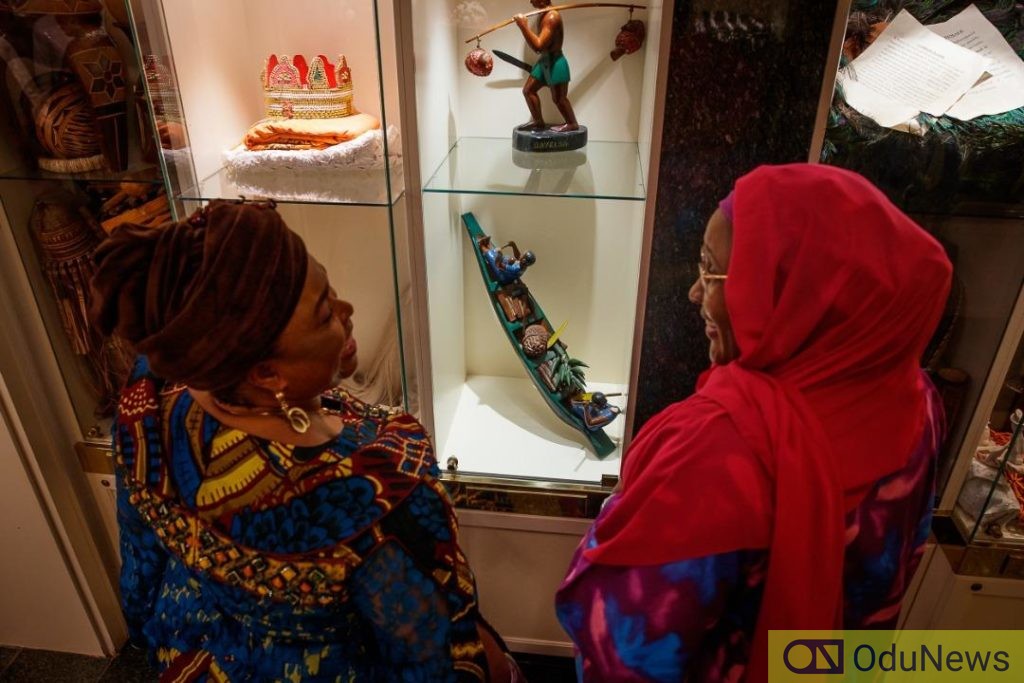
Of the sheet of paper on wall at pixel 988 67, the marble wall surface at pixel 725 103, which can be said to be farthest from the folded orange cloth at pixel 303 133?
the sheet of paper on wall at pixel 988 67

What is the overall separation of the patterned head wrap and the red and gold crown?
78 cm

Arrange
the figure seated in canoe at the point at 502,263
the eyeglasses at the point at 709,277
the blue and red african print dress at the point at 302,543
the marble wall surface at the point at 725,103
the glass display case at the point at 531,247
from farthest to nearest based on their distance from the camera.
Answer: the figure seated in canoe at the point at 502,263
the glass display case at the point at 531,247
the marble wall surface at the point at 725,103
the eyeglasses at the point at 709,277
the blue and red african print dress at the point at 302,543

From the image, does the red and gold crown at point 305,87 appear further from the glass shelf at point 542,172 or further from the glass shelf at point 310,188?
the glass shelf at point 542,172

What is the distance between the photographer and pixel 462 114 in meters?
1.79

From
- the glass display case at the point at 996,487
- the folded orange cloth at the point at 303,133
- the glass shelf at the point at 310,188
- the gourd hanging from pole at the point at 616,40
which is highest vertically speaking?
the gourd hanging from pole at the point at 616,40

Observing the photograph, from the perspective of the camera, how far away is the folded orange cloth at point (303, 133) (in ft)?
4.84

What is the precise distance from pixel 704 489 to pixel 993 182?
1029 millimetres

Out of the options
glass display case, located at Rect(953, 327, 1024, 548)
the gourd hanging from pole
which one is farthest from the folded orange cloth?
glass display case, located at Rect(953, 327, 1024, 548)

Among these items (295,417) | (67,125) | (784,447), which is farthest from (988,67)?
(67,125)

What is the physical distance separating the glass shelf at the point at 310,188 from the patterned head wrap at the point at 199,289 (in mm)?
633

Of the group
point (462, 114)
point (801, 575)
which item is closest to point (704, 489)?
point (801, 575)

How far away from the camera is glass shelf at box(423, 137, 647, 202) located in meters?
1.51

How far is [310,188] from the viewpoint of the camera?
1.48 m

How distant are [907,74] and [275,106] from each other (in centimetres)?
133
